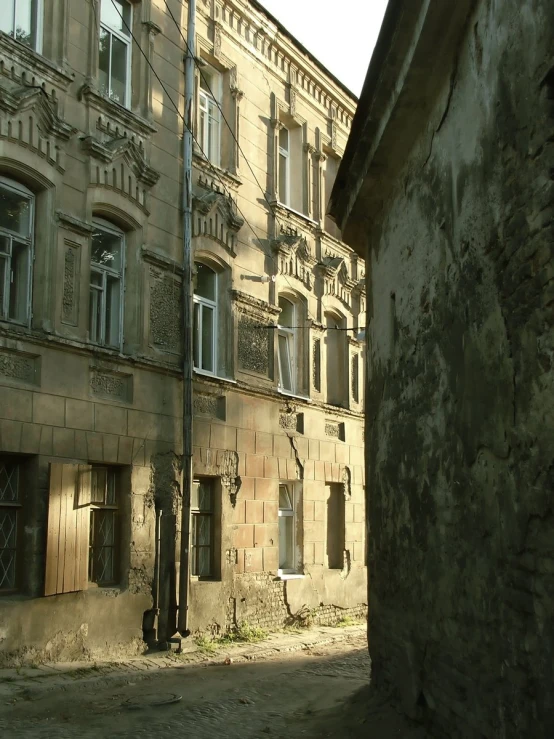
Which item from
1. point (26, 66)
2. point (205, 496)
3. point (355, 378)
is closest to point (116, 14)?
point (26, 66)

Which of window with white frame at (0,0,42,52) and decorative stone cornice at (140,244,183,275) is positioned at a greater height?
window with white frame at (0,0,42,52)

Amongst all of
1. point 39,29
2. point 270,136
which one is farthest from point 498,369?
point 270,136

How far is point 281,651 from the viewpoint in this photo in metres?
12.5

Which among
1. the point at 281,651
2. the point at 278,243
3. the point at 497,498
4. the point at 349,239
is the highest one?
the point at 278,243

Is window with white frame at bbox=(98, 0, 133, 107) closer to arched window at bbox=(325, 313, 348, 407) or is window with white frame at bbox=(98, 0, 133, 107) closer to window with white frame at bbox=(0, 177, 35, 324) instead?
window with white frame at bbox=(0, 177, 35, 324)

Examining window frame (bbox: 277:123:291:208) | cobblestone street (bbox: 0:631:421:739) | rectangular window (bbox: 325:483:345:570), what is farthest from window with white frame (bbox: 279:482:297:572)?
window frame (bbox: 277:123:291:208)

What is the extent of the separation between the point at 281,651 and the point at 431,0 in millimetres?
9588

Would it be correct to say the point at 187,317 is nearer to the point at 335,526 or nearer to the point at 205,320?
the point at 205,320

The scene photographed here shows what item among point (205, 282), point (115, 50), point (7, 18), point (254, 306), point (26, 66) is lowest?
point (254, 306)

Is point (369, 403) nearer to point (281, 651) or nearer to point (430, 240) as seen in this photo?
point (430, 240)

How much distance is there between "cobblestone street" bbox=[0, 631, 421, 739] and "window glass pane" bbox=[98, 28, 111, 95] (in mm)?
7650

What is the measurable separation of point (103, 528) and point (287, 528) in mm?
4937

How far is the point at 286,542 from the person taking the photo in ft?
50.7

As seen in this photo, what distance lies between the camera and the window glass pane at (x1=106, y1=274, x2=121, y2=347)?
38.7 feet
